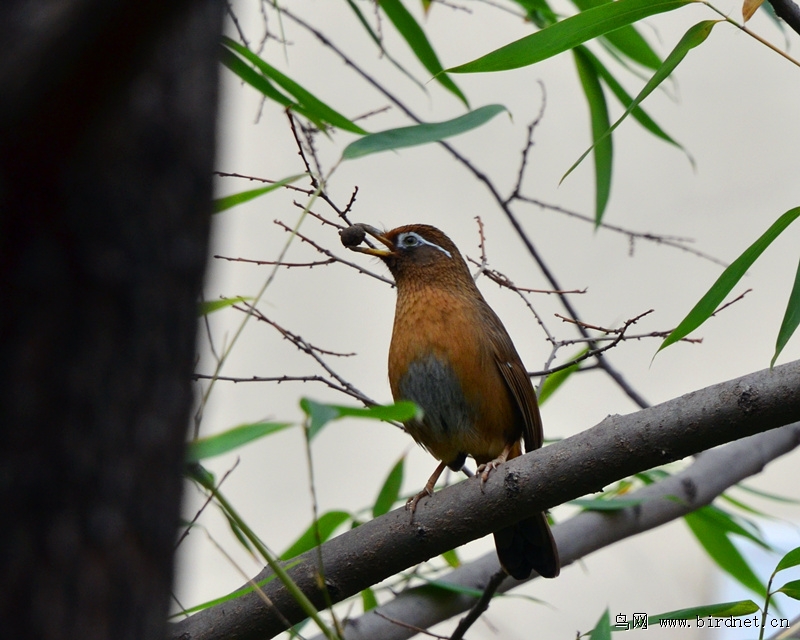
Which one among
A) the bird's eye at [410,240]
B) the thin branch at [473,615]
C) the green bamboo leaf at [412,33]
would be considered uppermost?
the green bamboo leaf at [412,33]

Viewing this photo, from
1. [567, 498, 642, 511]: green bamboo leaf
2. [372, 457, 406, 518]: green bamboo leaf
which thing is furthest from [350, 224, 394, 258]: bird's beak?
[567, 498, 642, 511]: green bamboo leaf

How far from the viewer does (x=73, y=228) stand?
1.03 m

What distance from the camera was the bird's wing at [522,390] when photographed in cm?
322

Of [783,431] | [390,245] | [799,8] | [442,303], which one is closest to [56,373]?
[799,8]

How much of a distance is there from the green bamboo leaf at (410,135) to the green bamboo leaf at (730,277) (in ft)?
2.22

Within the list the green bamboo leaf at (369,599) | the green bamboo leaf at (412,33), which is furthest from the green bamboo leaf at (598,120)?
the green bamboo leaf at (369,599)

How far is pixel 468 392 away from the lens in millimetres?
3223

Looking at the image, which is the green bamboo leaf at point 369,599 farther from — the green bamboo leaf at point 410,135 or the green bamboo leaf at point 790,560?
the green bamboo leaf at point 410,135

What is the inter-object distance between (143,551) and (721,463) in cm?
273

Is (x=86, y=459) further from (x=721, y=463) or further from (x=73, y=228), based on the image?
(x=721, y=463)

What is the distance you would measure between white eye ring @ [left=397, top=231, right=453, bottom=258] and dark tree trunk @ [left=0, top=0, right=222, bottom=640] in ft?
8.31

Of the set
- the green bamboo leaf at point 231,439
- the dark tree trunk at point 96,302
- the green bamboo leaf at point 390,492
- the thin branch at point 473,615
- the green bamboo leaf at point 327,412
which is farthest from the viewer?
the green bamboo leaf at point 390,492

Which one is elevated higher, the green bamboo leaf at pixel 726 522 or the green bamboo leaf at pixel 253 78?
the green bamboo leaf at pixel 253 78

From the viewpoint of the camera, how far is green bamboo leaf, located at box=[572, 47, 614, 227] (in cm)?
316
